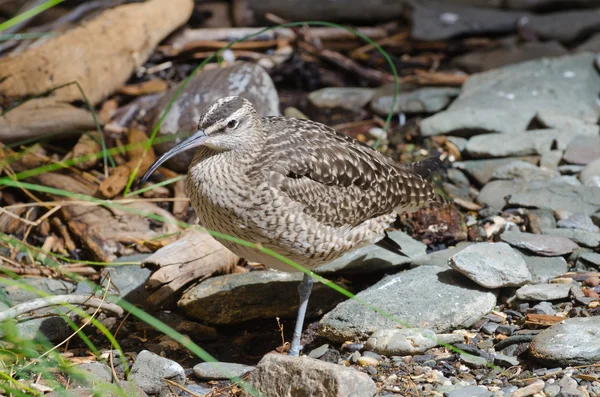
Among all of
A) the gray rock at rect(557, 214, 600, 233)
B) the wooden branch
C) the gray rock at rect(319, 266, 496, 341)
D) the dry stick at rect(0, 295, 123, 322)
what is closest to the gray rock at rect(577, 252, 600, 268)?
the gray rock at rect(557, 214, 600, 233)

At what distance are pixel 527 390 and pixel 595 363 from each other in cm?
42

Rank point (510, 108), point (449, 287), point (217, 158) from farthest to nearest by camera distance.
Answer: point (510, 108) → point (449, 287) → point (217, 158)

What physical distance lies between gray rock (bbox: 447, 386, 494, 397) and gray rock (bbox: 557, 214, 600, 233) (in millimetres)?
2126

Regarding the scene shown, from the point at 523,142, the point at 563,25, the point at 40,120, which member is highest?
the point at 40,120

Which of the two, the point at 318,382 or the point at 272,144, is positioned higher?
the point at 272,144

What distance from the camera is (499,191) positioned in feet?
21.8

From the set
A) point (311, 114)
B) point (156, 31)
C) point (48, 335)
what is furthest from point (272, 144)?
point (156, 31)

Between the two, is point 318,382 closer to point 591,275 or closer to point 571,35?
point 591,275

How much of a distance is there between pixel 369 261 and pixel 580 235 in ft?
4.83

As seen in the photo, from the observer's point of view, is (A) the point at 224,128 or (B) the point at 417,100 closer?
(A) the point at 224,128

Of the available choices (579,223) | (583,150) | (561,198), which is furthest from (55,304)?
(583,150)

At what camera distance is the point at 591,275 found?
5.33 m

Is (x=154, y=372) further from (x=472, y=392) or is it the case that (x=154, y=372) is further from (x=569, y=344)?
(x=569, y=344)

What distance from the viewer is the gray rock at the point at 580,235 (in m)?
5.72
